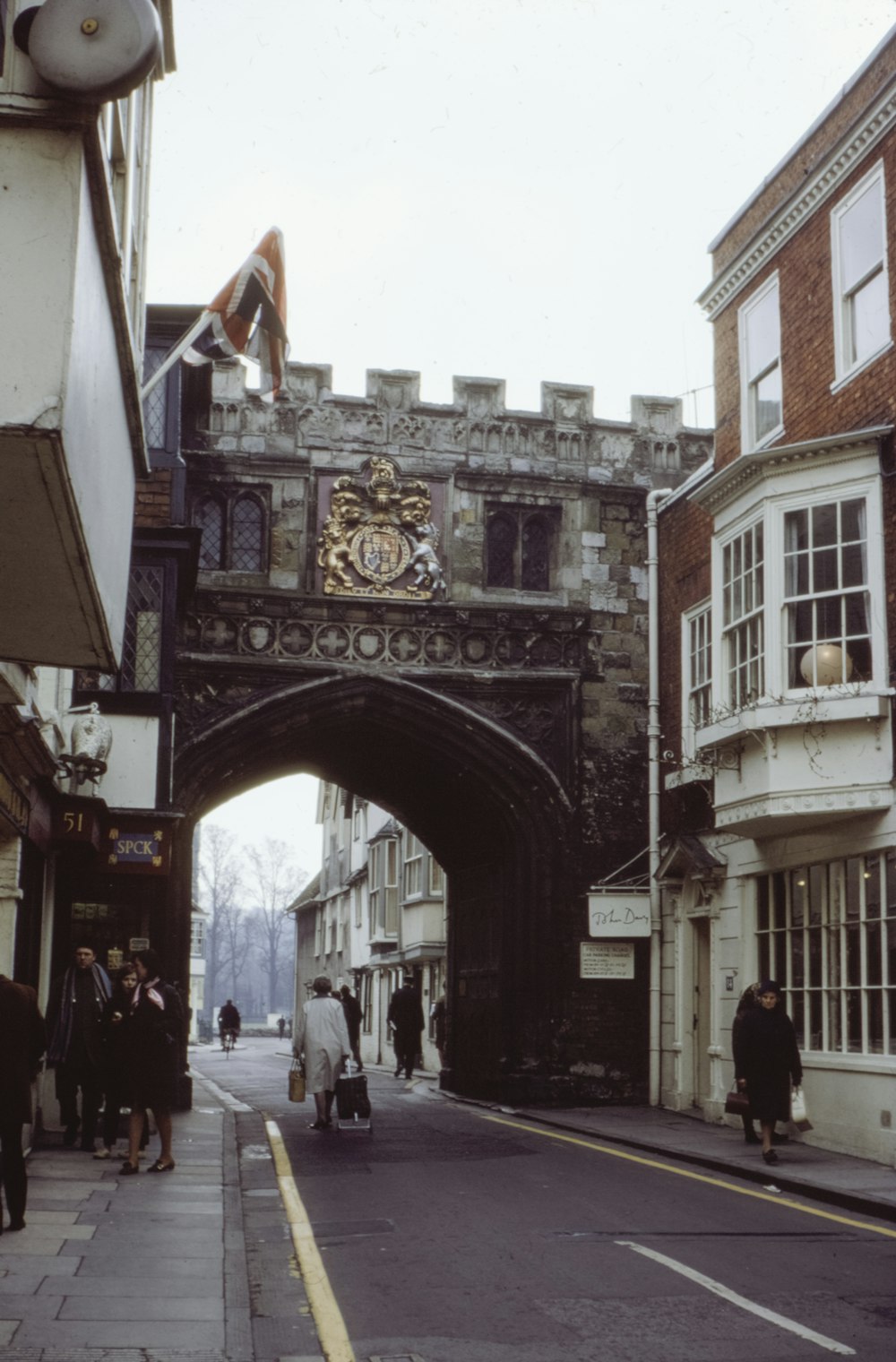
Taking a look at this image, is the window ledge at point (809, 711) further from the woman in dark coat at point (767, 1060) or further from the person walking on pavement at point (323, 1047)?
the person walking on pavement at point (323, 1047)

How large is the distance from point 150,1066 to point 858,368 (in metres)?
9.00

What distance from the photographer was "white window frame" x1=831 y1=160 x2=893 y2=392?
1539 centimetres

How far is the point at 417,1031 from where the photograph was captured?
28.1m

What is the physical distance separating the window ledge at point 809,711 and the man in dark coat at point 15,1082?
815cm

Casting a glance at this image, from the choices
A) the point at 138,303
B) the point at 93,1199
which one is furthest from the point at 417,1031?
the point at 138,303

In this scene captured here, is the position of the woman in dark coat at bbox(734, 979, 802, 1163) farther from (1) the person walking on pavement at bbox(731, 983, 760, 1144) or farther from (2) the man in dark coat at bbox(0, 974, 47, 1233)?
(2) the man in dark coat at bbox(0, 974, 47, 1233)

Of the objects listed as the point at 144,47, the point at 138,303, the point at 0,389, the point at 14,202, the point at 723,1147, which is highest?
the point at 138,303

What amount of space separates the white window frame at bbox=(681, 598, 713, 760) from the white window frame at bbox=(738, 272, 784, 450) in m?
2.98

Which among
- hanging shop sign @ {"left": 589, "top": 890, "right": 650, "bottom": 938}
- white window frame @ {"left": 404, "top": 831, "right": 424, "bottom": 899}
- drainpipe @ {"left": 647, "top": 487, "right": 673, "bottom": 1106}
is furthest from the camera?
white window frame @ {"left": 404, "top": 831, "right": 424, "bottom": 899}

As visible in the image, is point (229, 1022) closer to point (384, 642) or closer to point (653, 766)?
point (384, 642)

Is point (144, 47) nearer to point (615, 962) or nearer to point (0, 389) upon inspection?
point (0, 389)

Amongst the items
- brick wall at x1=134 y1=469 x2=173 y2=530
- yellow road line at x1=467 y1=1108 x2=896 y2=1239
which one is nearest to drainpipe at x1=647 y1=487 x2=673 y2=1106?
yellow road line at x1=467 y1=1108 x2=896 y2=1239

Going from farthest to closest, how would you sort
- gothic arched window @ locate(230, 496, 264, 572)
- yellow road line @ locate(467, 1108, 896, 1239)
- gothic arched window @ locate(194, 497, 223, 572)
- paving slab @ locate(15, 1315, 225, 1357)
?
Answer: 1. gothic arched window @ locate(230, 496, 264, 572)
2. gothic arched window @ locate(194, 497, 223, 572)
3. yellow road line @ locate(467, 1108, 896, 1239)
4. paving slab @ locate(15, 1315, 225, 1357)

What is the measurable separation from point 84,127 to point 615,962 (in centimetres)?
1855
